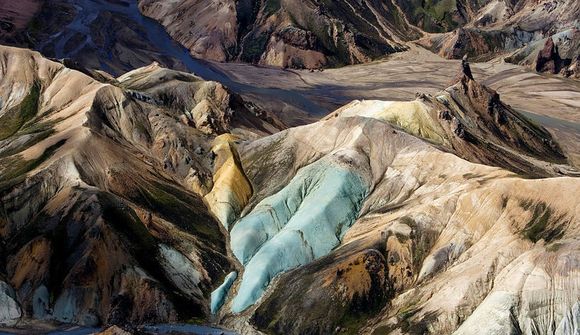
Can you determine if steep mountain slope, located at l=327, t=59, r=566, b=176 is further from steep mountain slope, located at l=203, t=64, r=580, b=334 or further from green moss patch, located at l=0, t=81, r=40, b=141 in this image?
green moss patch, located at l=0, t=81, r=40, b=141

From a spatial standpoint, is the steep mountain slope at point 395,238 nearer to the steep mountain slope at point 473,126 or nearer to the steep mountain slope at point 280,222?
the steep mountain slope at point 280,222

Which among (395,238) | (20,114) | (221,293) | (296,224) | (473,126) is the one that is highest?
(395,238)

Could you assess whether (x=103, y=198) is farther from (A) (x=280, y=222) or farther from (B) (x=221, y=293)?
(A) (x=280, y=222)

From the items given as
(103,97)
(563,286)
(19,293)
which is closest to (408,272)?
(563,286)

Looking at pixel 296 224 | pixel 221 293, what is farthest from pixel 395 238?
pixel 221 293

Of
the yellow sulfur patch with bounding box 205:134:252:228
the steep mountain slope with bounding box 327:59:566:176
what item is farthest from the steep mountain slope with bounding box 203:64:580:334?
the yellow sulfur patch with bounding box 205:134:252:228

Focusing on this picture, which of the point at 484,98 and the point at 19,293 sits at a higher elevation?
the point at 484,98

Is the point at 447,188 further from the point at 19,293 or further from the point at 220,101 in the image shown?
the point at 220,101
